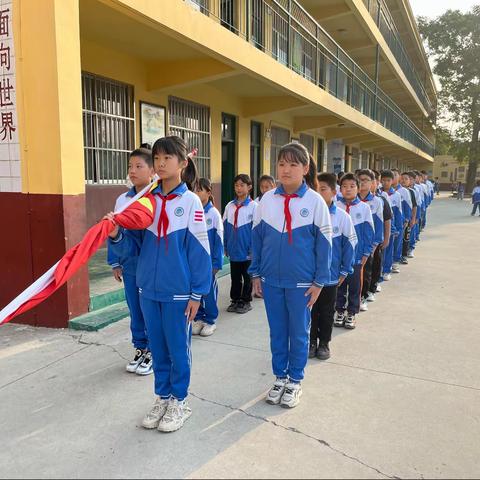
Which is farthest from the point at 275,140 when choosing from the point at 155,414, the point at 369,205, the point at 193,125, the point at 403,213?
the point at 155,414

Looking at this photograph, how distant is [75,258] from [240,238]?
3.13m

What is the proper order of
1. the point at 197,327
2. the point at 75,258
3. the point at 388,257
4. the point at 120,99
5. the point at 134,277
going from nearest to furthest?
the point at 75,258 < the point at 134,277 < the point at 197,327 < the point at 388,257 < the point at 120,99

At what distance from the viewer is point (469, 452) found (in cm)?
266

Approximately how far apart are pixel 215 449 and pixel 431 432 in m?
1.34

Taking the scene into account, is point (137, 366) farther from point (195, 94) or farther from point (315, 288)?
point (195, 94)

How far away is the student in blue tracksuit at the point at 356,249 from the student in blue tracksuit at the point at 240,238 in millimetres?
1079

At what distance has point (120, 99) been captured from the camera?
7.89 meters

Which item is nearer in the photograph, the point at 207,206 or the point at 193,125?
the point at 207,206

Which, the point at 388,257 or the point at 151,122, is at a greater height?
the point at 151,122

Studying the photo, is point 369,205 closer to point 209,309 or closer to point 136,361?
point 209,309

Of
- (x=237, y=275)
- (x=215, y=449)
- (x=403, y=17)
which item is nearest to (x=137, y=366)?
(x=215, y=449)

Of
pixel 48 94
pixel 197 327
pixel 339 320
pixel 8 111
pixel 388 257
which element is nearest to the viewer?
pixel 48 94

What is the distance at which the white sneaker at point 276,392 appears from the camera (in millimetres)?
3229

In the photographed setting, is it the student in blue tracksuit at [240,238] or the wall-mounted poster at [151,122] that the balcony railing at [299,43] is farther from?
the student in blue tracksuit at [240,238]
